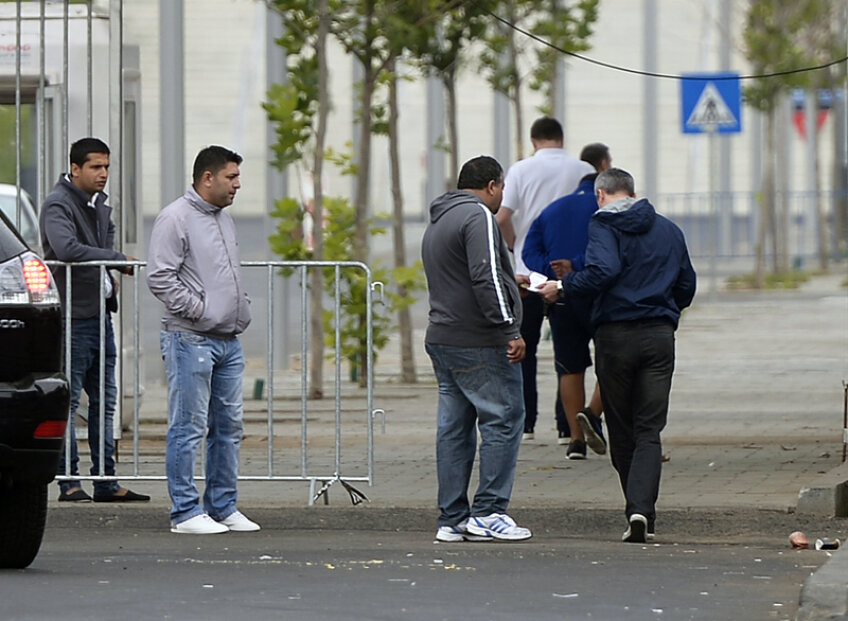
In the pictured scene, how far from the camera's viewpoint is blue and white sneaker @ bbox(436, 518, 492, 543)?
29.9ft

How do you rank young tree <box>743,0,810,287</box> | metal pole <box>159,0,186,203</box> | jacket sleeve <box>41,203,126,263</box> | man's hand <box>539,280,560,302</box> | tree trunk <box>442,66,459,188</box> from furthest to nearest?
1. young tree <box>743,0,810,287</box>
2. tree trunk <box>442,66,459,188</box>
3. metal pole <box>159,0,186,203</box>
4. jacket sleeve <box>41,203,126,263</box>
5. man's hand <box>539,280,560,302</box>

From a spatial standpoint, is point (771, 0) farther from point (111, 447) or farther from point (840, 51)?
point (111, 447)

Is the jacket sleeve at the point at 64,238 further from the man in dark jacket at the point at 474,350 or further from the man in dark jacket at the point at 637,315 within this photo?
the man in dark jacket at the point at 637,315

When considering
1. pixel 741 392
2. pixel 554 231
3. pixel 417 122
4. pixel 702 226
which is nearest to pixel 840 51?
pixel 702 226

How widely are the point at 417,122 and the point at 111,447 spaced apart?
30050 millimetres

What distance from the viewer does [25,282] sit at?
790cm

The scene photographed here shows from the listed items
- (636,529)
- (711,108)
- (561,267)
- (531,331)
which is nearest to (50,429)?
(636,529)

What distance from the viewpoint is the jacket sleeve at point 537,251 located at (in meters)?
11.8

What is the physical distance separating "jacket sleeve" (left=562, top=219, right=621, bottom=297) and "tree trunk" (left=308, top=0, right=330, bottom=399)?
603 cm

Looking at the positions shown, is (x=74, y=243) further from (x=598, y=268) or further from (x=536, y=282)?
(x=598, y=268)

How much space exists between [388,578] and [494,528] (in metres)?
1.23

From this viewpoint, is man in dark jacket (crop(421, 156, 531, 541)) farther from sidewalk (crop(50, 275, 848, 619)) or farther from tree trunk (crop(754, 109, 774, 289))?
→ tree trunk (crop(754, 109, 774, 289))

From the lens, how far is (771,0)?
31391mm

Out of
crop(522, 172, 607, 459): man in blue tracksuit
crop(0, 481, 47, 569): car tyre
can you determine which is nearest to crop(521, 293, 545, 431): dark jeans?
crop(522, 172, 607, 459): man in blue tracksuit
